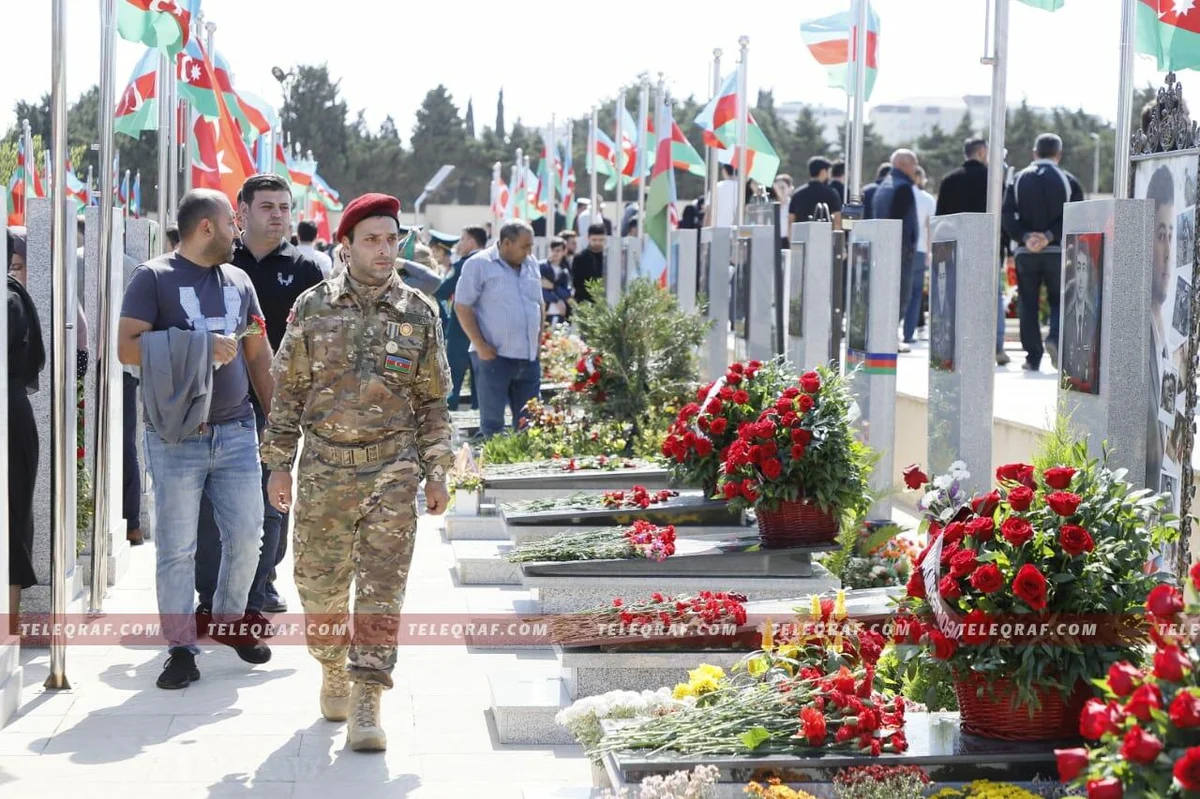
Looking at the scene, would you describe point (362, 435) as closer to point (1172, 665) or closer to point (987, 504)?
point (987, 504)

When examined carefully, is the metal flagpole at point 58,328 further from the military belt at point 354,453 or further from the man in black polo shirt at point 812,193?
the man in black polo shirt at point 812,193

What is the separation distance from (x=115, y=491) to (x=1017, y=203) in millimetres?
8332

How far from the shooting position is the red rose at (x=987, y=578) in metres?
4.69

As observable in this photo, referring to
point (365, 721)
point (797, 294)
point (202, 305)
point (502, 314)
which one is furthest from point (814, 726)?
point (502, 314)

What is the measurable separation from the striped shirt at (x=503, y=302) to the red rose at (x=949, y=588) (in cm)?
813

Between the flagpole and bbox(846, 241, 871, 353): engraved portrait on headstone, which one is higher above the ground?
the flagpole

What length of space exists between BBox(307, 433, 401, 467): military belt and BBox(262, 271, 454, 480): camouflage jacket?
2cm

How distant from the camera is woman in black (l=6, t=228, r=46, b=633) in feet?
23.7

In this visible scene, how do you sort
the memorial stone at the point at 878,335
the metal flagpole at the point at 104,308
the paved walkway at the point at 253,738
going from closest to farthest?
1. the paved walkway at the point at 253,738
2. the metal flagpole at the point at 104,308
3. the memorial stone at the point at 878,335

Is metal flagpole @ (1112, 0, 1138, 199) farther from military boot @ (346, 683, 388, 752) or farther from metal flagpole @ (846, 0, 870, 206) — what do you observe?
metal flagpole @ (846, 0, 870, 206)

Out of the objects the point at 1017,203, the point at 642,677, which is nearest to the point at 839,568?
the point at 642,677

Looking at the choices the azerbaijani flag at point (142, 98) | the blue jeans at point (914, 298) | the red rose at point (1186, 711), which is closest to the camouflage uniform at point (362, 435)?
the red rose at point (1186, 711)

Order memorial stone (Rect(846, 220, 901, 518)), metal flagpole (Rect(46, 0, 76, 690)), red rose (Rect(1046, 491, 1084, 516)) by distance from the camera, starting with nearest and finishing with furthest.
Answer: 1. red rose (Rect(1046, 491, 1084, 516))
2. metal flagpole (Rect(46, 0, 76, 690))
3. memorial stone (Rect(846, 220, 901, 518))

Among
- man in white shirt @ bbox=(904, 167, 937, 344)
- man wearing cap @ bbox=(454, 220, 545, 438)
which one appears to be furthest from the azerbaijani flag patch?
man in white shirt @ bbox=(904, 167, 937, 344)
